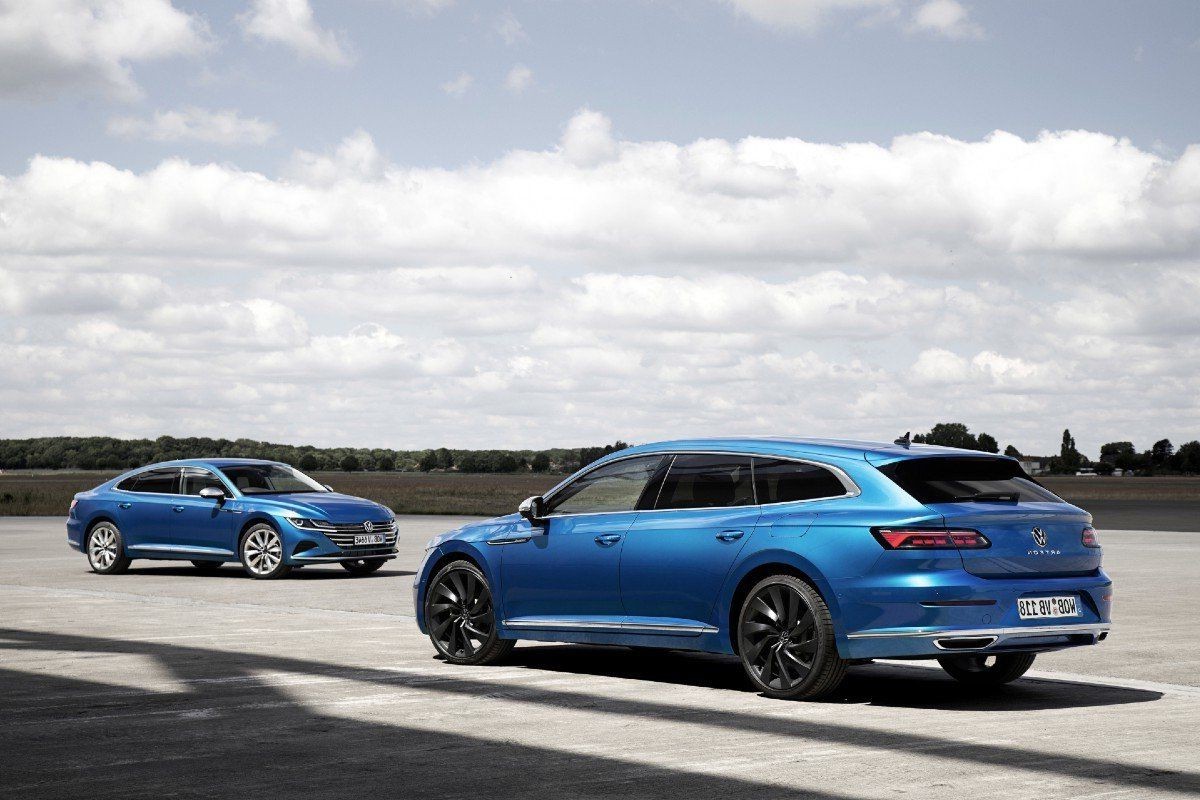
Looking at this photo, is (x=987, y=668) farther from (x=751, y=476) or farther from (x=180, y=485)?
(x=180, y=485)

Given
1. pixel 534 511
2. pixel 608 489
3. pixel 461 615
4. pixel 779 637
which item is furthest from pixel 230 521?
pixel 779 637

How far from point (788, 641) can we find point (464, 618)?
9.44ft

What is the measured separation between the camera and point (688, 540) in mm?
9953

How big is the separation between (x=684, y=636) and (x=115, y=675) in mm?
3753

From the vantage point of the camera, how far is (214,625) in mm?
14148

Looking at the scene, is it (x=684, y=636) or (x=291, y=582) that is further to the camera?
(x=291, y=582)

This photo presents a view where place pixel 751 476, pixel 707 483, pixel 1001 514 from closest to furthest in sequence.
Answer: pixel 1001 514 → pixel 751 476 → pixel 707 483

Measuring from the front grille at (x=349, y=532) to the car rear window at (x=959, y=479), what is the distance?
12.4 meters

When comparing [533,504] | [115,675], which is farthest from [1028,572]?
[115,675]

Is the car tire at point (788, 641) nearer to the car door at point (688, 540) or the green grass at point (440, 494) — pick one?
the car door at point (688, 540)

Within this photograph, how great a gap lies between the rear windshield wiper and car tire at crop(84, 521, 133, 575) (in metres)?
15.3

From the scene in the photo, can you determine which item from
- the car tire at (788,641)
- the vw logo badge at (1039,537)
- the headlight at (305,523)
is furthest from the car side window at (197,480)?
the vw logo badge at (1039,537)

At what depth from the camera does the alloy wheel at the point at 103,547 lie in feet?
72.1

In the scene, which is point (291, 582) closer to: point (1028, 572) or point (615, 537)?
point (615, 537)
